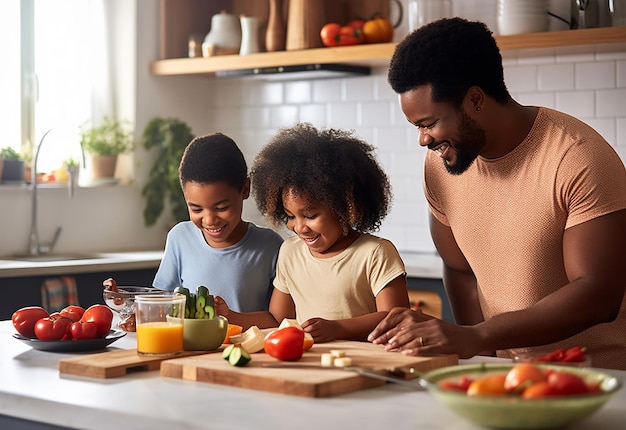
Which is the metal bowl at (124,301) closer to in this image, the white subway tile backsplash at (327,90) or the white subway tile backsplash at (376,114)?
the white subway tile backsplash at (376,114)

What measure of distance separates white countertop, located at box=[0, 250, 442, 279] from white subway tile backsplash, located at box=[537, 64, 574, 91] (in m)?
0.90

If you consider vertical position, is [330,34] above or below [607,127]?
above

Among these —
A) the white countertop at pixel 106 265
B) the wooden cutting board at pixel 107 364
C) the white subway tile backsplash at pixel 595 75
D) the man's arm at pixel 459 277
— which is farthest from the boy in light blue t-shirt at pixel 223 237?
the white subway tile backsplash at pixel 595 75

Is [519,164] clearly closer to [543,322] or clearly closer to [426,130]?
[426,130]

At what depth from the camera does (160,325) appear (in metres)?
2.11

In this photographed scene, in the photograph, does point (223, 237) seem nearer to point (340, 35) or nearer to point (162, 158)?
point (340, 35)

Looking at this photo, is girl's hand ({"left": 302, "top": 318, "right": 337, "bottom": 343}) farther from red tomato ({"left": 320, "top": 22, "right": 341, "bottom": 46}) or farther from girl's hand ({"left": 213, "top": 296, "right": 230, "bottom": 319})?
red tomato ({"left": 320, "top": 22, "right": 341, "bottom": 46})

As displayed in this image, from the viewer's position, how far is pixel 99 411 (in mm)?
1658

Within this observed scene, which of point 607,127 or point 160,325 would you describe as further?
point 607,127

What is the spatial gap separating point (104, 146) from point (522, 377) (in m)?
3.80

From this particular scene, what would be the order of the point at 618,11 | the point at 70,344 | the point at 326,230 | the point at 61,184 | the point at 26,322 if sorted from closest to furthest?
the point at 70,344, the point at 26,322, the point at 326,230, the point at 618,11, the point at 61,184

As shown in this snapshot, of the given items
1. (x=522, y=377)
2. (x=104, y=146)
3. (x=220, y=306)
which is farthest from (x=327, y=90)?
(x=522, y=377)

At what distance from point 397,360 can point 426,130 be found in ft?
2.09

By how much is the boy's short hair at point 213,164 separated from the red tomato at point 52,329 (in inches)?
28.6
